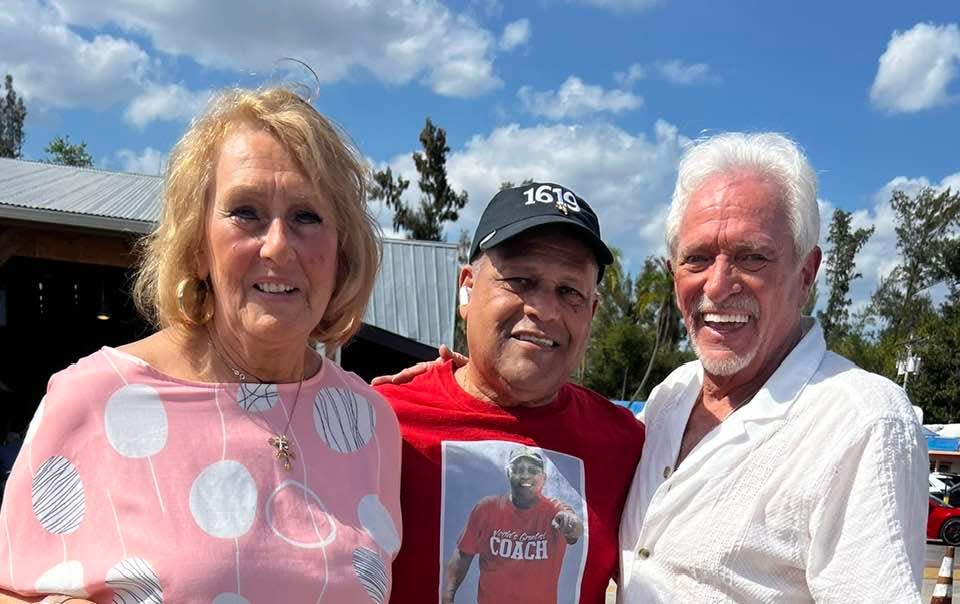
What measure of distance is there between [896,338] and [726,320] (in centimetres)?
4797

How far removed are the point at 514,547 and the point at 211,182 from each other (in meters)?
1.29

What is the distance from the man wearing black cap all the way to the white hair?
346 millimetres

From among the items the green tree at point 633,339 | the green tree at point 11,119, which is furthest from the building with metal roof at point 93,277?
the green tree at point 11,119

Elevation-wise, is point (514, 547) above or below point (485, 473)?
below

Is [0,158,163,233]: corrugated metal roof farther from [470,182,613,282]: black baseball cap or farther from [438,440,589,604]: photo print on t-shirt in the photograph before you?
[438,440,589,604]: photo print on t-shirt

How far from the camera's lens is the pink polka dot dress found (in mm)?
1650

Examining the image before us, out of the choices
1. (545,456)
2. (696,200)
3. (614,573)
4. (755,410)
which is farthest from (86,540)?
(696,200)

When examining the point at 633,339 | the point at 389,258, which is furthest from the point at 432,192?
the point at 389,258

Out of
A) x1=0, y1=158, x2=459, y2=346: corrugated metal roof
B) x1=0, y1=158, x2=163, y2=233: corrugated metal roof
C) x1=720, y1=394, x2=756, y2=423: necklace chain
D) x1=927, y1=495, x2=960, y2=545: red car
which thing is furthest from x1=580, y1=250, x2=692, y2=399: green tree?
x1=720, y1=394, x2=756, y2=423: necklace chain

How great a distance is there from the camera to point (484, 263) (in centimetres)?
254

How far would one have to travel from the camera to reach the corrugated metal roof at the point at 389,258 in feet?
31.1

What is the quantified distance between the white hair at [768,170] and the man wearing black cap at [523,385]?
35 cm

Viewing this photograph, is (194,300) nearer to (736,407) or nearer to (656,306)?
(736,407)

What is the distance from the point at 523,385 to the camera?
2.46 m
